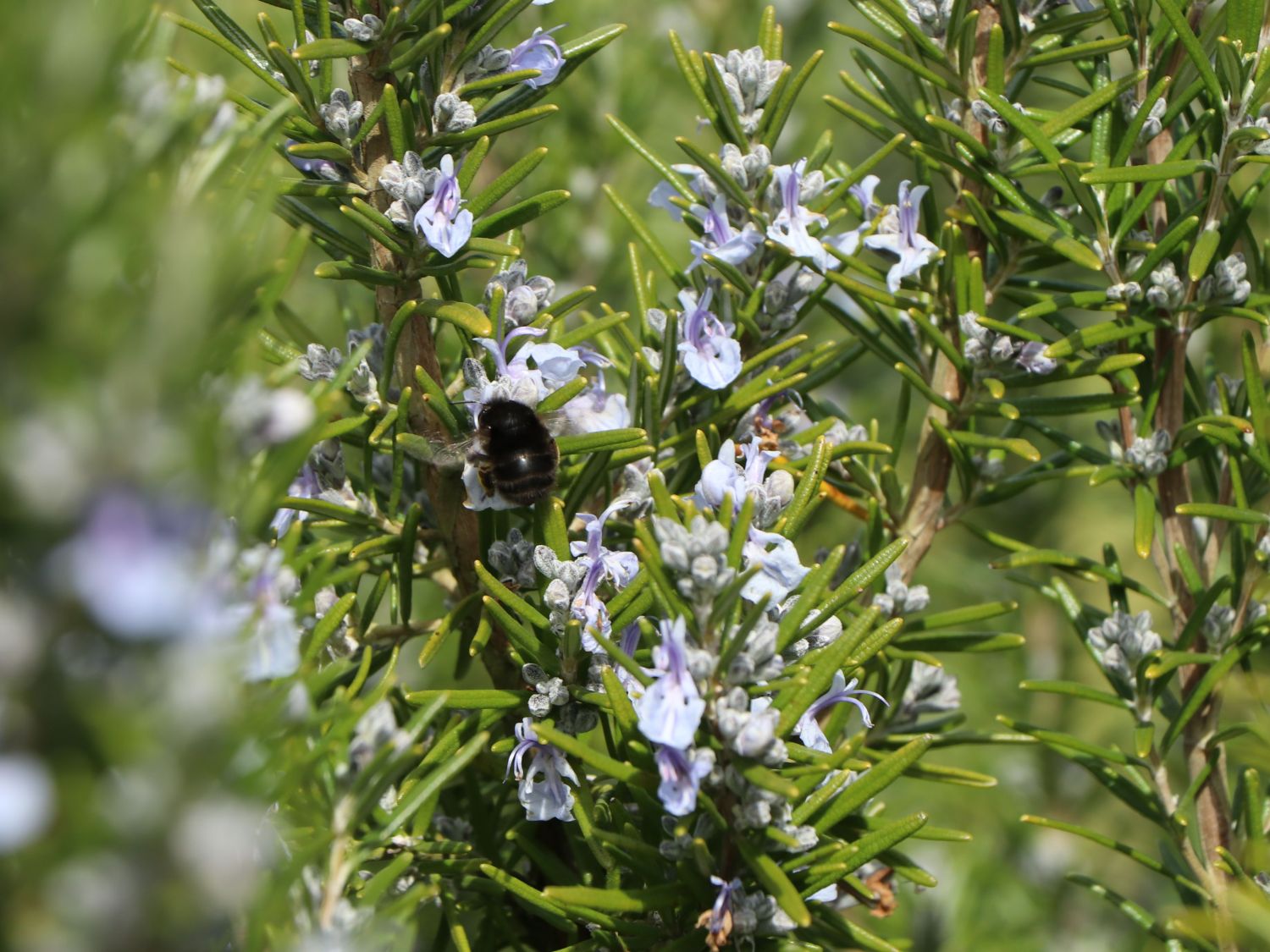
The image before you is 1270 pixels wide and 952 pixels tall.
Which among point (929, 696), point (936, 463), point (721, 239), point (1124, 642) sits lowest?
point (929, 696)

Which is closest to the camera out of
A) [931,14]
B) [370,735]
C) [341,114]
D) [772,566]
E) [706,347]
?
[370,735]

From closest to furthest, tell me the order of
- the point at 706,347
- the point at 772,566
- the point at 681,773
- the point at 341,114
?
the point at 681,773 → the point at 772,566 → the point at 341,114 → the point at 706,347

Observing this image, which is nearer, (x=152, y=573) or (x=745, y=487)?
(x=152, y=573)

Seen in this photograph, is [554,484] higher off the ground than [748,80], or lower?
lower

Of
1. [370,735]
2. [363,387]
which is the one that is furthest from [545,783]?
[363,387]

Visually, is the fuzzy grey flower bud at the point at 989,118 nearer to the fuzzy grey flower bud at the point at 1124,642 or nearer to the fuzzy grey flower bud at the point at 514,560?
the fuzzy grey flower bud at the point at 1124,642

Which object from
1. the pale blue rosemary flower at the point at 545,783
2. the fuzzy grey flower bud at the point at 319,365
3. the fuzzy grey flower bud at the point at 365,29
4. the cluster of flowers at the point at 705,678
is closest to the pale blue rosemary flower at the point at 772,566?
the cluster of flowers at the point at 705,678

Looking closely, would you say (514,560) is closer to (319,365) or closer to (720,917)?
(319,365)

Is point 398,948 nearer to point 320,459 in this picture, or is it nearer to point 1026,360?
point 320,459
